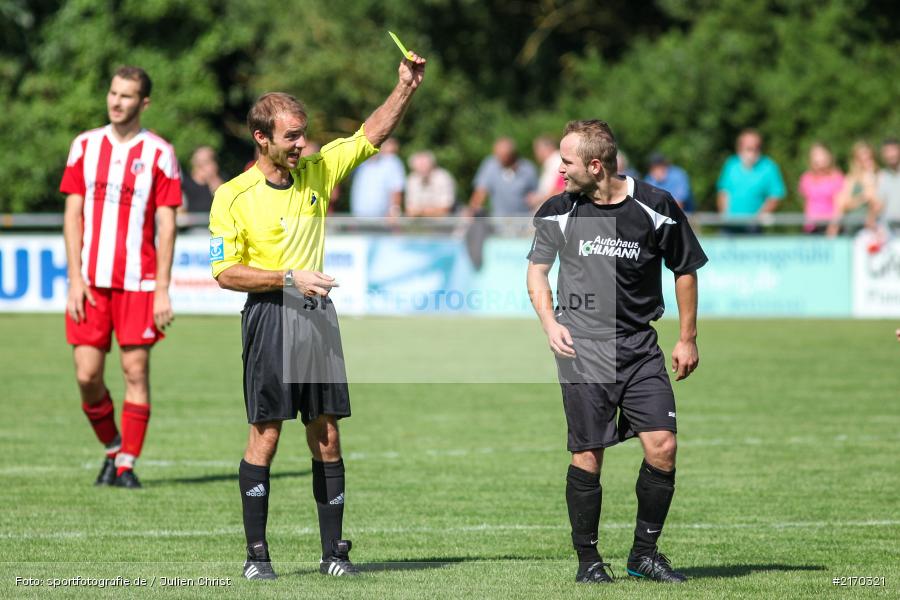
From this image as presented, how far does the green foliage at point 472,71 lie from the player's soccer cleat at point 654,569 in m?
25.1

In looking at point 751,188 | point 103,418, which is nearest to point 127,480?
point 103,418

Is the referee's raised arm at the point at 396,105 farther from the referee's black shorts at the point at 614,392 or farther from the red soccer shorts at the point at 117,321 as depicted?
the red soccer shorts at the point at 117,321

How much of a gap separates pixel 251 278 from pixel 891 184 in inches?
579

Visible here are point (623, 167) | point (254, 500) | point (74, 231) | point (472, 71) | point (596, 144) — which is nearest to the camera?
point (596, 144)

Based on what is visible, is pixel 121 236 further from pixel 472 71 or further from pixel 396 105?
pixel 472 71

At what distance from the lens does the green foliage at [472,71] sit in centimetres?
3322

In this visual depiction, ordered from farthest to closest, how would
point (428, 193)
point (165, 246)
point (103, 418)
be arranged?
point (428, 193) → point (103, 418) → point (165, 246)

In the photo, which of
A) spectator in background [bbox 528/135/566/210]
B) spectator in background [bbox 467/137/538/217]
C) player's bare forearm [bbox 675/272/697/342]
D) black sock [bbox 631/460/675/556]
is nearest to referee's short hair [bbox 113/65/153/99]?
player's bare forearm [bbox 675/272/697/342]

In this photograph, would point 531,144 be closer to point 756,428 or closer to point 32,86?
point 32,86

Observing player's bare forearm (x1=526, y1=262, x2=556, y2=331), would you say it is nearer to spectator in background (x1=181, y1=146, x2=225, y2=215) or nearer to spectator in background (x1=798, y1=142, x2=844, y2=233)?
spectator in background (x1=181, y1=146, x2=225, y2=215)

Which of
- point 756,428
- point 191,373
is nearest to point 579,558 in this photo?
point 756,428

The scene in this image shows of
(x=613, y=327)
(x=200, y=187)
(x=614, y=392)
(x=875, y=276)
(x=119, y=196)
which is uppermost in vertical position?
(x=200, y=187)

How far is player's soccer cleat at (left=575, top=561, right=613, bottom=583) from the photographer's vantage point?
6.50 meters

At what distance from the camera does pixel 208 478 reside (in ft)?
31.4
